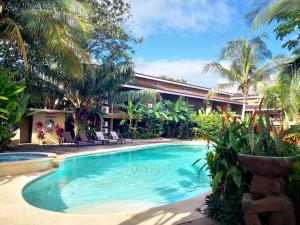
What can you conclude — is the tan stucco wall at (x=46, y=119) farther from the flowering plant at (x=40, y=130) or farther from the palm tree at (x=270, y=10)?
the palm tree at (x=270, y=10)

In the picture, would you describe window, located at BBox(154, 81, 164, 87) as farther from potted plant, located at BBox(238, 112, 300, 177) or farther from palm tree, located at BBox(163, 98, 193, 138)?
potted plant, located at BBox(238, 112, 300, 177)

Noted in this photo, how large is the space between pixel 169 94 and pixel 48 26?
21.6 metres

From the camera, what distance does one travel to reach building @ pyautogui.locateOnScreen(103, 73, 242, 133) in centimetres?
2556

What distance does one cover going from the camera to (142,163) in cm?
1367

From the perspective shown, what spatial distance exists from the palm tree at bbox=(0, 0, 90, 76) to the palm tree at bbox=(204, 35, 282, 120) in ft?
53.0

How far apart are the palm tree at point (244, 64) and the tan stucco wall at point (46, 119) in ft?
43.6

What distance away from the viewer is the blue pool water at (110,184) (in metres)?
7.16

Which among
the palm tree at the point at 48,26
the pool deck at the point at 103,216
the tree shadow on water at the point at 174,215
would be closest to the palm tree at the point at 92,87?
the palm tree at the point at 48,26

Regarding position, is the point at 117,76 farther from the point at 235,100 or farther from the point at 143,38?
the point at 235,100

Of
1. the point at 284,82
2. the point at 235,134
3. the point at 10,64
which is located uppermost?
the point at 10,64

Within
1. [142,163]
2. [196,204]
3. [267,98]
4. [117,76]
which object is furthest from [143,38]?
[196,204]

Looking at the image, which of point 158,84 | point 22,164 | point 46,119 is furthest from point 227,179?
point 158,84

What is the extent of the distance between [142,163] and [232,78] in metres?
15.1

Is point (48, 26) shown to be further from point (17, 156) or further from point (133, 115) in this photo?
point (133, 115)
